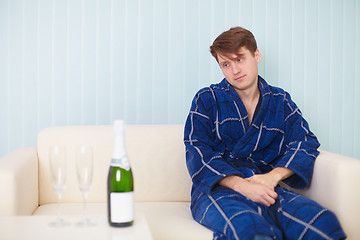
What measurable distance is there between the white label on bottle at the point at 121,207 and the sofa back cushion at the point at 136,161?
0.87 metres

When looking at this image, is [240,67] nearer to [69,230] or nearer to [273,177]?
[273,177]

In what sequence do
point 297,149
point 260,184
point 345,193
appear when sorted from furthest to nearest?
point 297,149, point 260,184, point 345,193

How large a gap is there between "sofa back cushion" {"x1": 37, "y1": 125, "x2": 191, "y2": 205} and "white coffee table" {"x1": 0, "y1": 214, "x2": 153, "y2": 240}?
0.75 m

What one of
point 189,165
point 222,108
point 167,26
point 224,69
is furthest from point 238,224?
point 167,26

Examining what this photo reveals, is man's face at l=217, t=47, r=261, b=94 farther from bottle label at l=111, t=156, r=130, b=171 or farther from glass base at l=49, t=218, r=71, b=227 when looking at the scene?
glass base at l=49, t=218, r=71, b=227

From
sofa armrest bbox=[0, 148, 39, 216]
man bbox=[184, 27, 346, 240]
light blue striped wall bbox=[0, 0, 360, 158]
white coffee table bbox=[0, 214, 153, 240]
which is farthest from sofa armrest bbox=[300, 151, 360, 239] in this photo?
sofa armrest bbox=[0, 148, 39, 216]

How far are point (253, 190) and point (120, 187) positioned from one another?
620 mm

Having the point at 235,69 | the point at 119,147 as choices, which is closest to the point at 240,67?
the point at 235,69

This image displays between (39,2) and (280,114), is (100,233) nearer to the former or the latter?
(280,114)

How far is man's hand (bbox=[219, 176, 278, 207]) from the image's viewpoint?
5.23 feet

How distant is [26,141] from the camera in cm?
230

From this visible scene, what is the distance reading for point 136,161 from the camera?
2.01m

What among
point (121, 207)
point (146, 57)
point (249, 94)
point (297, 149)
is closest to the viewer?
point (121, 207)

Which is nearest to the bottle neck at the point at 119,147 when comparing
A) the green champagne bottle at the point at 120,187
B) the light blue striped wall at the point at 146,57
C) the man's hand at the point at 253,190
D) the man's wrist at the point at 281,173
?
the green champagne bottle at the point at 120,187
